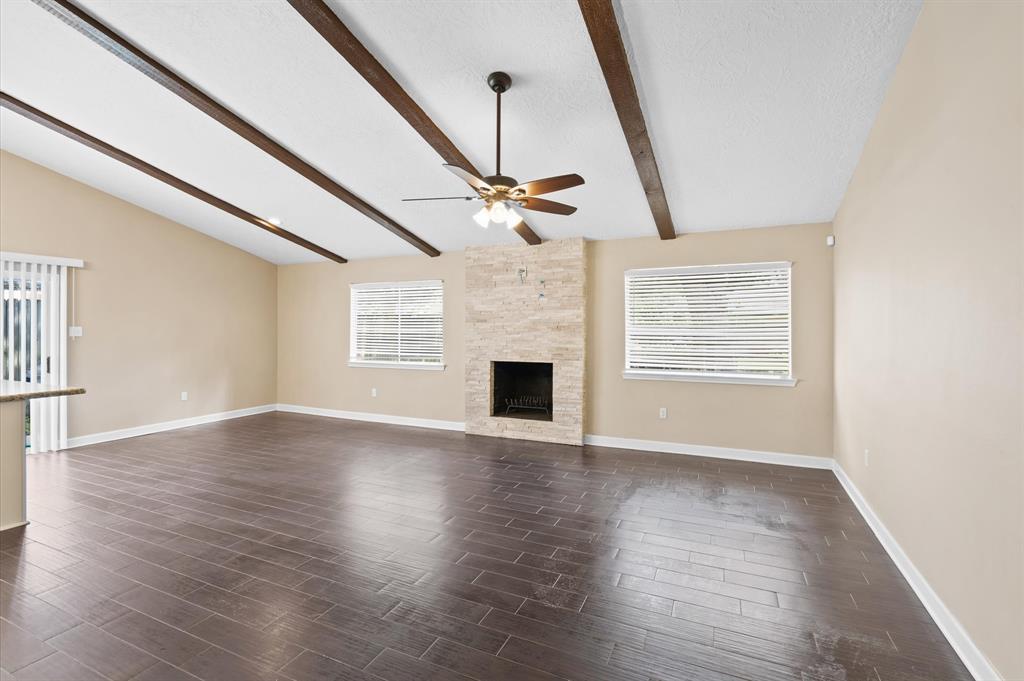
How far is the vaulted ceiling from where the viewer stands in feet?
9.07

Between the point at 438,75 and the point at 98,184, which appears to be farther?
the point at 98,184

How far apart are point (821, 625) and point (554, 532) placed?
156 cm

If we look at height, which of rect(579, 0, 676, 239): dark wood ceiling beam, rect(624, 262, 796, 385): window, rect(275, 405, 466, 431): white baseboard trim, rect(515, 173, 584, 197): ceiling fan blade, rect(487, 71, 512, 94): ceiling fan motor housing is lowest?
rect(275, 405, 466, 431): white baseboard trim

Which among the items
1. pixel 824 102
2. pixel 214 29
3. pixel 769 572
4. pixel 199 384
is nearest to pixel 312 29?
pixel 214 29

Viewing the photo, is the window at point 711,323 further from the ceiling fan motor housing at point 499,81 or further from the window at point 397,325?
the ceiling fan motor housing at point 499,81

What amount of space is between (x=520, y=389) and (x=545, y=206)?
3468mm

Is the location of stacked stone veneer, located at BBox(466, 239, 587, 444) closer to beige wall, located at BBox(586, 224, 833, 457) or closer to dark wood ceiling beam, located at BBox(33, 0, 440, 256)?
beige wall, located at BBox(586, 224, 833, 457)

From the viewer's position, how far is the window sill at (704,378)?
16.4 feet

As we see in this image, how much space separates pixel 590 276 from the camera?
234 inches

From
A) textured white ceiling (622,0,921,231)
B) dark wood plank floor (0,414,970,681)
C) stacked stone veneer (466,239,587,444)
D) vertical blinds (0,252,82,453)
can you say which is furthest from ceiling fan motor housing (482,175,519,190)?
vertical blinds (0,252,82,453)

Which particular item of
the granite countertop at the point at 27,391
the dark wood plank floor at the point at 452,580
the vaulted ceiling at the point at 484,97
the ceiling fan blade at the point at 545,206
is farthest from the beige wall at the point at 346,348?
the granite countertop at the point at 27,391

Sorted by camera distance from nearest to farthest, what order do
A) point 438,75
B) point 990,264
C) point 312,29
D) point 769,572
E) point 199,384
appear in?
point 990,264
point 769,572
point 312,29
point 438,75
point 199,384

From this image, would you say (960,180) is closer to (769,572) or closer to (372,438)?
(769,572)

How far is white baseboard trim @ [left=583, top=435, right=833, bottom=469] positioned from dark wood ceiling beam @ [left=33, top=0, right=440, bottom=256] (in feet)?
13.3
